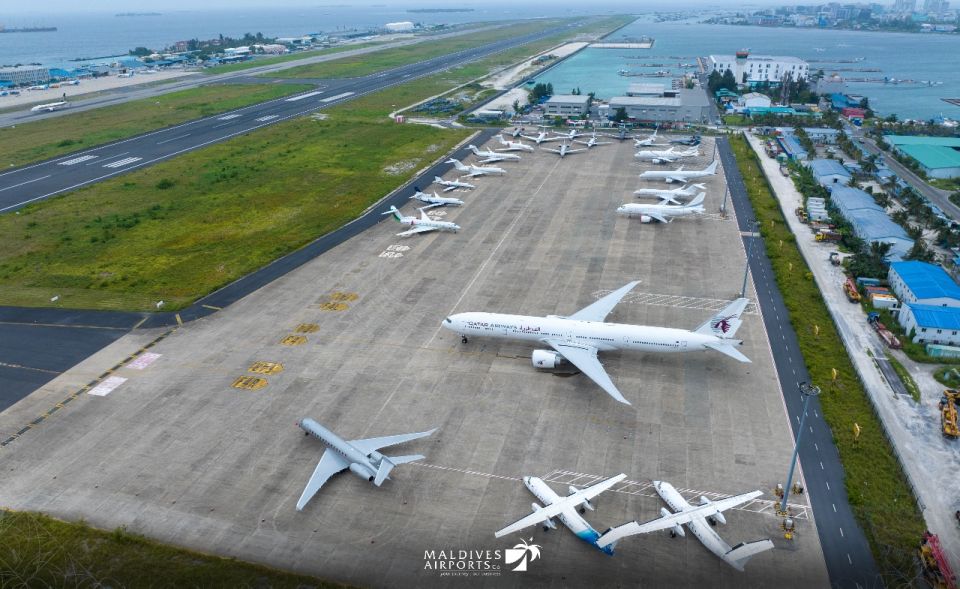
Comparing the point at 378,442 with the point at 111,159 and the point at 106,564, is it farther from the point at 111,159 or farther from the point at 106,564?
the point at 111,159

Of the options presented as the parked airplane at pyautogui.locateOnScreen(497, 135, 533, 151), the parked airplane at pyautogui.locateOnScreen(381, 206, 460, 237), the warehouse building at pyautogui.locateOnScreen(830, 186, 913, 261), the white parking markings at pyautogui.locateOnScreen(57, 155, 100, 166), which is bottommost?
the warehouse building at pyautogui.locateOnScreen(830, 186, 913, 261)

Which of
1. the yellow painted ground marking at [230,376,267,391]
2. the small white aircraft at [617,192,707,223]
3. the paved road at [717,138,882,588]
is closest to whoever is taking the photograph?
the paved road at [717,138,882,588]

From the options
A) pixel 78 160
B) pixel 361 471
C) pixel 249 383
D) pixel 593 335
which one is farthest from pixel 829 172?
pixel 78 160

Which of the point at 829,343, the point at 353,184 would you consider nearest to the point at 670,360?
the point at 829,343

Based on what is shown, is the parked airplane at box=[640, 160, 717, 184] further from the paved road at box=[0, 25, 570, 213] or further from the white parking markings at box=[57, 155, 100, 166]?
the white parking markings at box=[57, 155, 100, 166]

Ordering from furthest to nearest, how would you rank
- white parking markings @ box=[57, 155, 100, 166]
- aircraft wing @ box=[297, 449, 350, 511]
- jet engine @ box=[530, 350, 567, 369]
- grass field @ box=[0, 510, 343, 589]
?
1. white parking markings @ box=[57, 155, 100, 166]
2. jet engine @ box=[530, 350, 567, 369]
3. aircraft wing @ box=[297, 449, 350, 511]
4. grass field @ box=[0, 510, 343, 589]

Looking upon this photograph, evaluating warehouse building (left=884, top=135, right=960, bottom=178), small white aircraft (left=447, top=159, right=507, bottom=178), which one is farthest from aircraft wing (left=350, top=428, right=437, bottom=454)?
warehouse building (left=884, top=135, right=960, bottom=178)

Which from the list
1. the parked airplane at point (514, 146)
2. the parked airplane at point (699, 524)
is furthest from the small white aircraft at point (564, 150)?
the parked airplane at point (699, 524)
